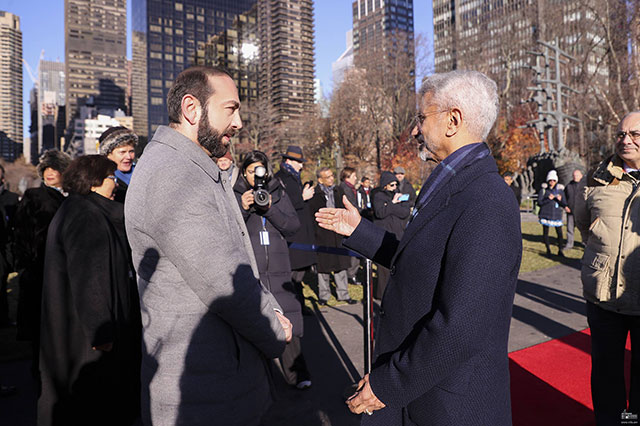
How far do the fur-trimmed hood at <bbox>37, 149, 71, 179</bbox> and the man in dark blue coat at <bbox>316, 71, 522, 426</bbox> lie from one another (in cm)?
456

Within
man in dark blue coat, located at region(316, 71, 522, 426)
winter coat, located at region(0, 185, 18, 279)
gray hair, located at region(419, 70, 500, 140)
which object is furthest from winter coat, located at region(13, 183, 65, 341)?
gray hair, located at region(419, 70, 500, 140)

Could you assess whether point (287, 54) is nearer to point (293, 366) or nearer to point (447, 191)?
point (293, 366)

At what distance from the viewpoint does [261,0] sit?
367 feet

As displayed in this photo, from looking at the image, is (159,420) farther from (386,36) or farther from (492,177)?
(386,36)

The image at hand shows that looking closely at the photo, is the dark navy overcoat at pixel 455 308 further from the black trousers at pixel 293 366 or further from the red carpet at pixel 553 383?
the black trousers at pixel 293 366

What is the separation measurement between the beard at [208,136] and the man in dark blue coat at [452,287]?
2.94ft

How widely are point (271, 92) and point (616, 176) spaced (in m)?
107

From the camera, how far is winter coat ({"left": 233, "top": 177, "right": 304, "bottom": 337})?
4.14m

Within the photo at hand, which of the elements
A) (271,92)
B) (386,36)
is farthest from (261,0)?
(386,36)

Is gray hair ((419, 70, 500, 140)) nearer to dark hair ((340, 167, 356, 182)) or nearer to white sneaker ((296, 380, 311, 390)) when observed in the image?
white sneaker ((296, 380, 311, 390))

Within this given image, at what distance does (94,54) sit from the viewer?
170m

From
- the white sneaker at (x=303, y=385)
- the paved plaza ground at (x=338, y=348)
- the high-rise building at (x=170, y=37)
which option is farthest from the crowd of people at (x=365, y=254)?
the high-rise building at (x=170, y=37)

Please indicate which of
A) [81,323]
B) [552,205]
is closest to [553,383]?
[81,323]

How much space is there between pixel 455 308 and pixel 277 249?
111 inches
